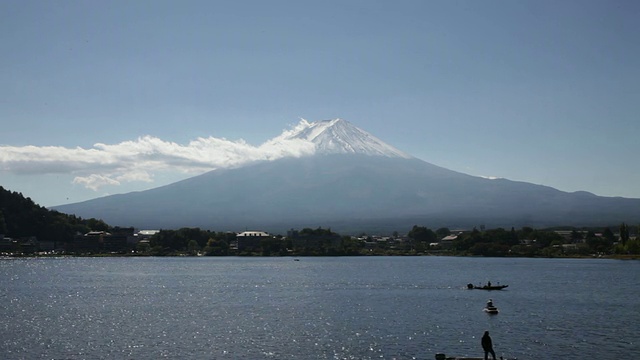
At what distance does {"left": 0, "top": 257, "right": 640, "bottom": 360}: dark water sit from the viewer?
41.1 meters

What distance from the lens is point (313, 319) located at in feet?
180

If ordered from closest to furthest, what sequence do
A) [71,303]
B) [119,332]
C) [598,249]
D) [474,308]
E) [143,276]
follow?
[119,332] → [474,308] → [71,303] → [143,276] → [598,249]

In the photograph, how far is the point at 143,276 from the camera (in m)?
108

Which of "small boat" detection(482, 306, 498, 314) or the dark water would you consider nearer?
the dark water

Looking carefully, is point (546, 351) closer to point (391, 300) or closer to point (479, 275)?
point (391, 300)

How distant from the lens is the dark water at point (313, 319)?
135 ft

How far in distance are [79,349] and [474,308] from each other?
3431 cm

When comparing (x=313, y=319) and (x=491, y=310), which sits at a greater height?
(x=491, y=310)

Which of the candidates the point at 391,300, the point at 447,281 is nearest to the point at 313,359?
the point at 391,300

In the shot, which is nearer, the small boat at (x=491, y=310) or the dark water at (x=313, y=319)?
the dark water at (x=313, y=319)

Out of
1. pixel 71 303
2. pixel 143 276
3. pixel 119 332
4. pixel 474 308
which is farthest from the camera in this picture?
pixel 143 276

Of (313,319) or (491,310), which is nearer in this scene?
(313,319)

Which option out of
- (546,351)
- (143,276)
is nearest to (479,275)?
(143,276)

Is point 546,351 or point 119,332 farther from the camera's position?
point 119,332
